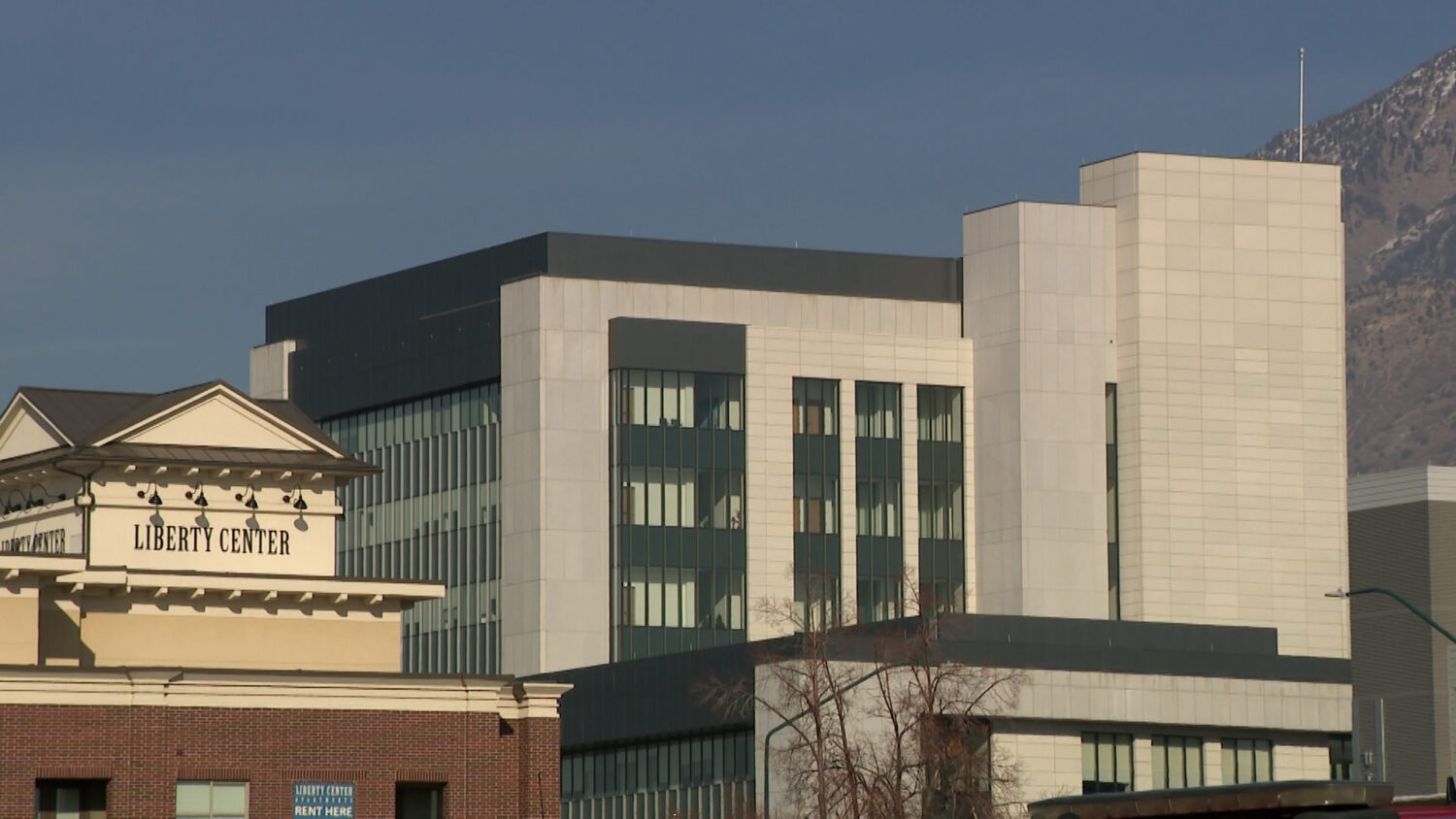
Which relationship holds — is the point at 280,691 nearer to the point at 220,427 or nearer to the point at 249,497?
the point at 249,497

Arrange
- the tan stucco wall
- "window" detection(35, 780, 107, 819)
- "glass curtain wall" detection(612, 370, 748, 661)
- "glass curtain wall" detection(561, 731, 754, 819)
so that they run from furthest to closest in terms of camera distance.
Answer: "glass curtain wall" detection(612, 370, 748, 661) < "glass curtain wall" detection(561, 731, 754, 819) < the tan stucco wall < "window" detection(35, 780, 107, 819)

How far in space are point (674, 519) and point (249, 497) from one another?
162 feet

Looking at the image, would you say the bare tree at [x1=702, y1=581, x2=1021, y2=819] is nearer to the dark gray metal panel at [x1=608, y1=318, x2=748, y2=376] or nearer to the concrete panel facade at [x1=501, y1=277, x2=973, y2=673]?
the concrete panel facade at [x1=501, y1=277, x2=973, y2=673]

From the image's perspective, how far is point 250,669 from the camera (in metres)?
63.5

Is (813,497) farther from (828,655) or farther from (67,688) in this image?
(67,688)

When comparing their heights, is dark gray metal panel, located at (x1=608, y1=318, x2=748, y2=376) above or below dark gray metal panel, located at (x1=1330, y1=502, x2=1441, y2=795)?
above

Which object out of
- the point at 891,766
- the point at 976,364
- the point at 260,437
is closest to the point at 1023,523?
the point at 976,364

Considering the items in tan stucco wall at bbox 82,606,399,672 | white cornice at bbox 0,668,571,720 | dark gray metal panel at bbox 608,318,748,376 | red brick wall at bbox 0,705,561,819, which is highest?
dark gray metal panel at bbox 608,318,748,376

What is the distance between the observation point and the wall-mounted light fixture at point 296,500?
68.4 meters

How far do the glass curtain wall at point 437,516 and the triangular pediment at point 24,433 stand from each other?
1812 inches

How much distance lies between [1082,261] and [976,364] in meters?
6.17

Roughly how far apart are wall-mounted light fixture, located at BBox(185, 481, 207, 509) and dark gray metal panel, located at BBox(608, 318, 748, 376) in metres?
50.0

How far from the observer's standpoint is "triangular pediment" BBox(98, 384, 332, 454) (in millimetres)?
67500

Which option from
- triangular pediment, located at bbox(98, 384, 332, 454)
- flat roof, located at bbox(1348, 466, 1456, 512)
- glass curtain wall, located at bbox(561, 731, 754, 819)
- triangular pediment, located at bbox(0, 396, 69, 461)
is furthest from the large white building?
triangular pediment, located at bbox(98, 384, 332, 454)
